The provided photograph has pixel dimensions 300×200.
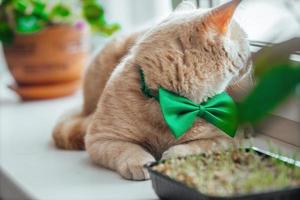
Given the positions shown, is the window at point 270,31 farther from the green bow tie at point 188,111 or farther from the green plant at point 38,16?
the green plant at point 38,16

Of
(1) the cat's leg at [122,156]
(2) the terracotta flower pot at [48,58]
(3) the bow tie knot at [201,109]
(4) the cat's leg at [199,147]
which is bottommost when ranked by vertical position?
(2) the terracotta flower pot at [48,58]

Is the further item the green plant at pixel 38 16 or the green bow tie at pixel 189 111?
the green plant at pixel 38 16

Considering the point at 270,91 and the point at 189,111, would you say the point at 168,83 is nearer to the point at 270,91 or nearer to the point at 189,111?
the point at 189,111

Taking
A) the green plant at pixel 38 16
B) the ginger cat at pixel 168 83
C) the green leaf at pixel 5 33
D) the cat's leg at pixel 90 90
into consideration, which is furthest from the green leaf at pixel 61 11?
the ginger cat at pixel 168 83

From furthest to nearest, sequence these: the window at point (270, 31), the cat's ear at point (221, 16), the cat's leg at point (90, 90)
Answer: the cat's leg at point (90, 90)
the window at point (270, 31)
the cat's ear at point (221, 16)

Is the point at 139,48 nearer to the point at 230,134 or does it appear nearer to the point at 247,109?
the point at 230,134

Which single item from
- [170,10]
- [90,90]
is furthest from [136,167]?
[170,10]
